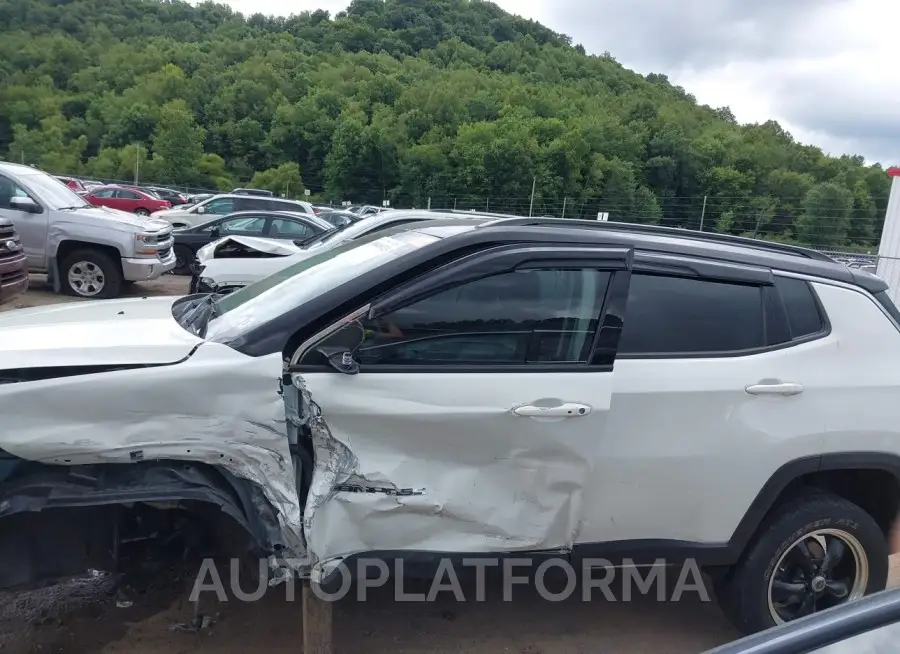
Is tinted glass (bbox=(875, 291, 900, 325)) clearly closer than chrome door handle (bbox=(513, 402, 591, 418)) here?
No

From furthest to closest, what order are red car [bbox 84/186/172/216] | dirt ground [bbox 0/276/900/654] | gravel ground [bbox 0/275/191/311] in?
red car [bbox 84/186/172/216]
gravel ground [bbox 0/275/191/311]
dirt ground [bbox 0/276/900/654]

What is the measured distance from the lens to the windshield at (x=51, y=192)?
9094mm

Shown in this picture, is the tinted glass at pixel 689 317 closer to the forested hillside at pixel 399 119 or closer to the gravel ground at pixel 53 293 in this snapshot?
the gravel ground at pixel 53 293

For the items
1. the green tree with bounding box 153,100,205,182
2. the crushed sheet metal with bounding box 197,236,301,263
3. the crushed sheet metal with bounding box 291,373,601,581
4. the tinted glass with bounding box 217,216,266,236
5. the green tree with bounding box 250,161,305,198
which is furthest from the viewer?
the green tree with bounding box 250,161,305,198

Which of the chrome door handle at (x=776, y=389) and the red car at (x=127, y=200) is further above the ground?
the chrome door handle at (x=776, y=389)

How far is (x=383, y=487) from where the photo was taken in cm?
250

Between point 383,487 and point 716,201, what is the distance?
1537 inches

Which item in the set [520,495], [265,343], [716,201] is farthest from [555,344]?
[716,201]

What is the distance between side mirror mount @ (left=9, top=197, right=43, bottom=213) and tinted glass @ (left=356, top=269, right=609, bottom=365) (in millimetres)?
8351

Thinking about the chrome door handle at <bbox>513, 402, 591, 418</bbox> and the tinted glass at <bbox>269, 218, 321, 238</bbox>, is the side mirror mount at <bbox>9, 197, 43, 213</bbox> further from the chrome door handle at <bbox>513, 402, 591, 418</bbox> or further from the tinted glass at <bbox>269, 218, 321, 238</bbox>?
the chrome door handle at <bbox>513, 402, 591, 418</bbox>

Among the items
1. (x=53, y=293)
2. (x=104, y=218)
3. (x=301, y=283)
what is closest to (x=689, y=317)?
(x=301, y=283)

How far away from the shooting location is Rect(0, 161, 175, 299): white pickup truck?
9.02 m

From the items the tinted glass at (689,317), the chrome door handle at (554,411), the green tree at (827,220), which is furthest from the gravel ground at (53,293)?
the green tree at (827,220)

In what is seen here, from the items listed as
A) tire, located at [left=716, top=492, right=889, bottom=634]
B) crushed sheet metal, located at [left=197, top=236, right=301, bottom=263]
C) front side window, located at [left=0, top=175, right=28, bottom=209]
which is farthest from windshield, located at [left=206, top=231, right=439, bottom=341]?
front side window, located at [left=0, top=175, right=28, bottom=209]
